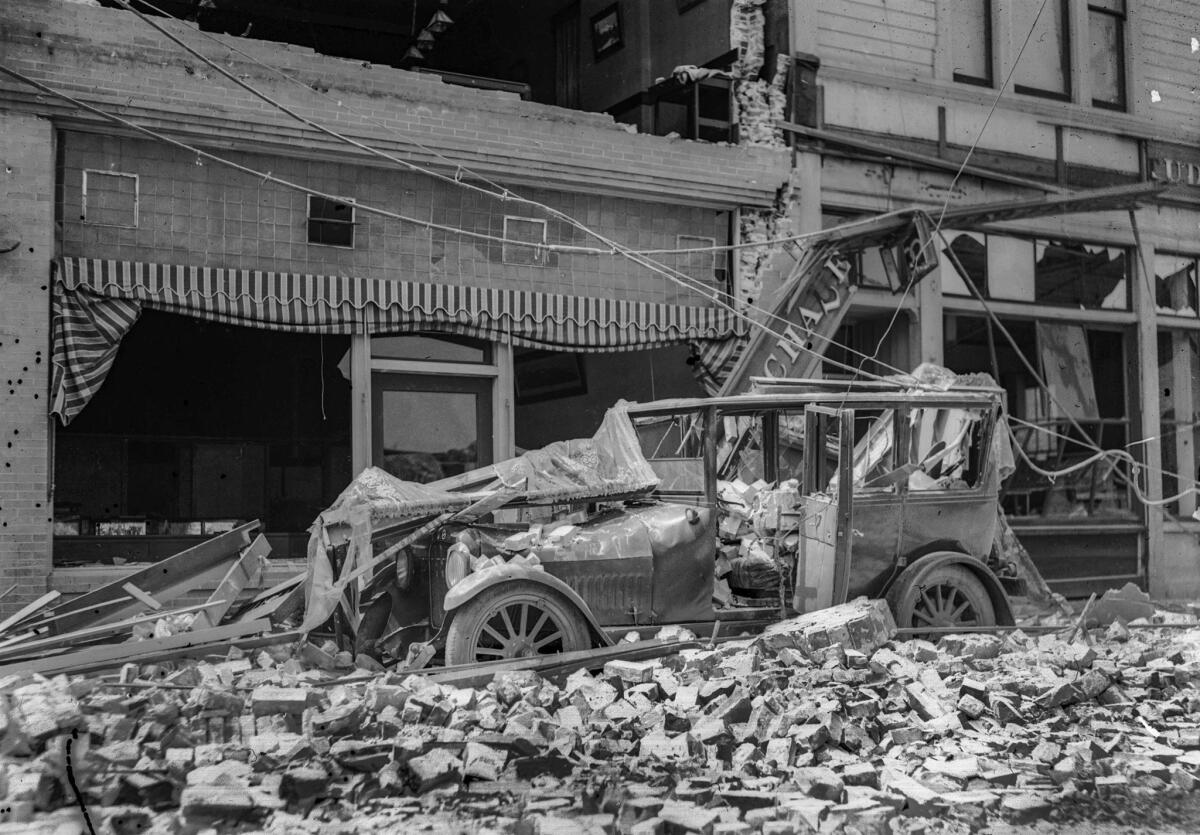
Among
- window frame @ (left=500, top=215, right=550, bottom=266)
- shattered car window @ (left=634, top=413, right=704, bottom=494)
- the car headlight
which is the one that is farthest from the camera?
window frame @ (left=500, top=215, right=550, bottom=266)

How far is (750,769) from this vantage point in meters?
5.50

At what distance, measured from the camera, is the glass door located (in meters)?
11.3

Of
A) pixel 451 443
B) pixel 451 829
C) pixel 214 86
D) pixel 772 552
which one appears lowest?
pixel 451 829

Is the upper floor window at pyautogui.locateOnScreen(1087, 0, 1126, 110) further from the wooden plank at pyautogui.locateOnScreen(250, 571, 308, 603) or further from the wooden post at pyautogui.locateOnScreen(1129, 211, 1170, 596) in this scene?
the wooden plank at pyautogui.locateOnScreen(250, 571, 308, 603)

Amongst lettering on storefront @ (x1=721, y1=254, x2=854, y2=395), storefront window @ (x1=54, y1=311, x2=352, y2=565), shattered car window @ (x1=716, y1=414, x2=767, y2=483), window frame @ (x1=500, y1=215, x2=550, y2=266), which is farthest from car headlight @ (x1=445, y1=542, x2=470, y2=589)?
storefront window @ (x1=54, y1=311, x2=352, y2=565)

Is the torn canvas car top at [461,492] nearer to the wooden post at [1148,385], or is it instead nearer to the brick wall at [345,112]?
the brick wall at [345,112]

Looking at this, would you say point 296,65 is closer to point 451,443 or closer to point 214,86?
point 214,86

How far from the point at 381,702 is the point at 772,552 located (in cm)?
331

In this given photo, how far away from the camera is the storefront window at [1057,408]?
48.1 ft

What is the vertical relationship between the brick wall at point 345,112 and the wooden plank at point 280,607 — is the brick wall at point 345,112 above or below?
above

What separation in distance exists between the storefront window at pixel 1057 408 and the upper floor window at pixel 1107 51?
3187 millimetres

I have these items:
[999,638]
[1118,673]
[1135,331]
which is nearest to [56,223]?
[999,638]

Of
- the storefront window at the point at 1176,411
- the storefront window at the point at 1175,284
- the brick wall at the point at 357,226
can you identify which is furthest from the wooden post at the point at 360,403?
the storefront window at the point at 1176,411

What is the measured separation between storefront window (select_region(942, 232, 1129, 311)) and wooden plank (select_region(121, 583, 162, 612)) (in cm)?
990
